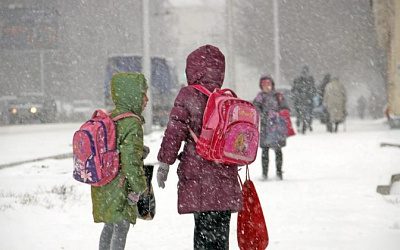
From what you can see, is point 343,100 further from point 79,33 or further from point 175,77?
point 79,33

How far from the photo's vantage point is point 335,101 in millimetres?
20891

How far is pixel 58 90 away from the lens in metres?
46.0

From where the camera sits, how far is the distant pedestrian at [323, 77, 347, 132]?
68.5 feet

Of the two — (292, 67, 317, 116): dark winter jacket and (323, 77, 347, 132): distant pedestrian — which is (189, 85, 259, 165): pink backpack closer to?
(323, 77, 347, 132): distant pedestrian

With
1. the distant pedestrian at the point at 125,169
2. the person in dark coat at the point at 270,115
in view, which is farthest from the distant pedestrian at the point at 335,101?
the distant pedestrian at the point at 125,169

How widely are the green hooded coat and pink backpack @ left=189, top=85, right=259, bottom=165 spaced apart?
1.37 feet

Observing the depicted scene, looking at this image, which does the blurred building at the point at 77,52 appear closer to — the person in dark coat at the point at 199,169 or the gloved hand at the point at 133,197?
the gloved hand at the point at 133,197

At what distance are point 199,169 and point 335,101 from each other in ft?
55.5

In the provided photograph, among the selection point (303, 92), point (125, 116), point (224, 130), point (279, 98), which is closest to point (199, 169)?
point (224, 130)

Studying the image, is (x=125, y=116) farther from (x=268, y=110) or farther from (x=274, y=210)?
(x=268, y=110)

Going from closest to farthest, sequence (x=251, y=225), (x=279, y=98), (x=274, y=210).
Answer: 1. (x=251, y=225)
2. (x=274, y=210)
3. (x=279, y=98)

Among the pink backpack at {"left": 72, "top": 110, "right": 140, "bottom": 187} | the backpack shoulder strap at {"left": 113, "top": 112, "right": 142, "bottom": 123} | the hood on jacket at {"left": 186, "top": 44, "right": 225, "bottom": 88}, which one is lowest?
the pink backpack at {"left": 72, "top": 110, "right": 140, "bottom": 187}

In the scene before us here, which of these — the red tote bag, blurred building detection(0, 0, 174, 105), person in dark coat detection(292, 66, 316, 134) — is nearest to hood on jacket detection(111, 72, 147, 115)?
the red tote bag

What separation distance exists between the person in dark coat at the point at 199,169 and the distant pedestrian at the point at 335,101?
16731 millimetres
